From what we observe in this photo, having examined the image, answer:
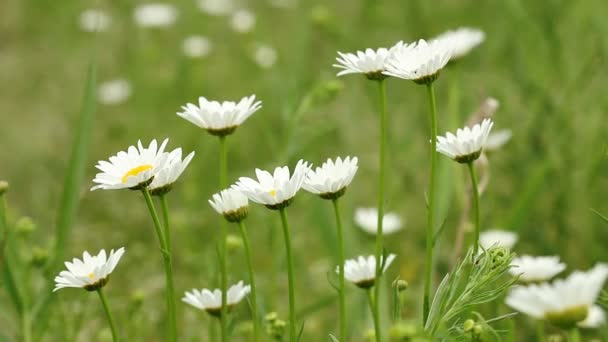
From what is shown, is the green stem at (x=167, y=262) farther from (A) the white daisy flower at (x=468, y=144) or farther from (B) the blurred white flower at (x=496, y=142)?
(B) the blurred white flower at (x=496, y=142)

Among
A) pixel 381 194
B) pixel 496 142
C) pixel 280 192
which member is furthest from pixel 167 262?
pixel 496 142

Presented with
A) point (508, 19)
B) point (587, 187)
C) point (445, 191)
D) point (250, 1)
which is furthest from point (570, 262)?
point (250, 1)

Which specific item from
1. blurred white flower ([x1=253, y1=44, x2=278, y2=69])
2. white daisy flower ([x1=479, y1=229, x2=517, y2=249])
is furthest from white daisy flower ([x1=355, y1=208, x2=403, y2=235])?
blurred white flower ([x1=253, y1=44, x2=278, y2=69])

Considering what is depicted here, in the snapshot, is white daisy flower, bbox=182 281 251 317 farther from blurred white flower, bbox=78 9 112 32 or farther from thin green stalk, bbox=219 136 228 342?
blurred white flower, bbox=78 9 112 32

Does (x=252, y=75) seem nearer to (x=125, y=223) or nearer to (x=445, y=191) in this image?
(x=125, y=223)

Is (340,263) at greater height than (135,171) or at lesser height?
lesser

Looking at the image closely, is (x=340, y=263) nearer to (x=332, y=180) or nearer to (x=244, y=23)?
(x=332, y=180)
